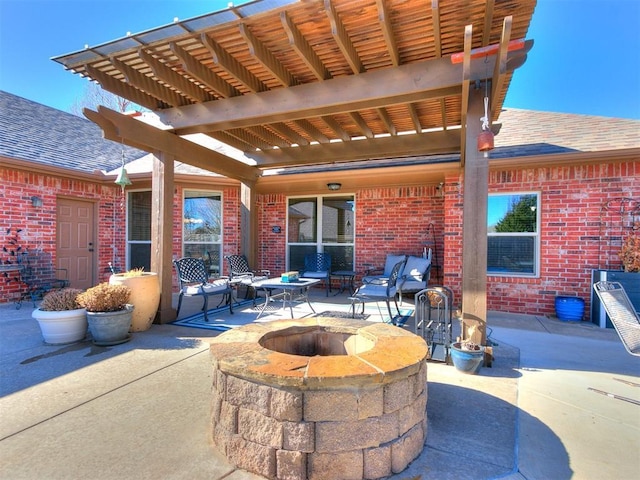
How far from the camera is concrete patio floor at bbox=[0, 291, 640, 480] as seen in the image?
1806mm

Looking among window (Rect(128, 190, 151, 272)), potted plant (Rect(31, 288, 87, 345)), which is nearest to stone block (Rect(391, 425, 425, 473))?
potted plant (Rect(31, 288, 87, 345))

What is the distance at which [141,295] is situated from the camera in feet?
14.3

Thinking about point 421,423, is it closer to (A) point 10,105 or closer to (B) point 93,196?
(B) point 93,196

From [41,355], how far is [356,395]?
3.59 m

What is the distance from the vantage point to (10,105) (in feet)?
26.6

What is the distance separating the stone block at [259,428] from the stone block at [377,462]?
1.50ft

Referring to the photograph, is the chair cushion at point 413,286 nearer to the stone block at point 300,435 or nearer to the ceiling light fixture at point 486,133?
the ceiling light fixture at point 486,133

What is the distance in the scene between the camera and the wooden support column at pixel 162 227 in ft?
15.6

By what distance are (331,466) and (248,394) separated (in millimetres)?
549

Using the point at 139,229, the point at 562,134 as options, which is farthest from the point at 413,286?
the point at 139,229

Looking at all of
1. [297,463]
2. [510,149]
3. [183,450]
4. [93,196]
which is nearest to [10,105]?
[93,196]

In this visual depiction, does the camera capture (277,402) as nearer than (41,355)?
Yes

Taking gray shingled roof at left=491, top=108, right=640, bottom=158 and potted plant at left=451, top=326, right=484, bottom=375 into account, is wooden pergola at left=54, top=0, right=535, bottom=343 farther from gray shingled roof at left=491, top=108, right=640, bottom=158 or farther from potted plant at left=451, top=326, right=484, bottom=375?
gray shingled roof at left=491, top=108, right=640, bottom=158

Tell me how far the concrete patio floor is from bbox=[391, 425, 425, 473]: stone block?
0.04 metres
